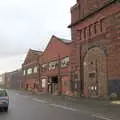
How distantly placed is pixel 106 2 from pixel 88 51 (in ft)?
24.0

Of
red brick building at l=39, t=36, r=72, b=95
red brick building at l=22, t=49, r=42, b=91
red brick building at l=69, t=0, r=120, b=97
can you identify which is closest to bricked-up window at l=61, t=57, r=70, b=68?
red brick building at l=39, t=36, r=72, b=95

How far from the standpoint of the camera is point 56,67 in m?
59.7

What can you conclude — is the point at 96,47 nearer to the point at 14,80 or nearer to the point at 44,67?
the point at 44,67

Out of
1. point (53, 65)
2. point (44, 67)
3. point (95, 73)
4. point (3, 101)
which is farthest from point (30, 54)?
point (3, 101)

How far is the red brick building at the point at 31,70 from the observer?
7062 cm

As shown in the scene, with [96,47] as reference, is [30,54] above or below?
above

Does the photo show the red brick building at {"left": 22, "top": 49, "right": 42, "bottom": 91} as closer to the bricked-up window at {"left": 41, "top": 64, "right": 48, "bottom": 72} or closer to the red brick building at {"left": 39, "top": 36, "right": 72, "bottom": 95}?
the bricked-up window at {"left": 41, "top": 64, "right": 48, "bottom": 72}

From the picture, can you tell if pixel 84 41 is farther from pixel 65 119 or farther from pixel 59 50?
pixel 65 119

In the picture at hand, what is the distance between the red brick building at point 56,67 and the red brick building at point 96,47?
11.7 ft

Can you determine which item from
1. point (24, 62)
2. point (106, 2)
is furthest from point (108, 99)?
point (24, 62)

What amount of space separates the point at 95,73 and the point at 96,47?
3342mm

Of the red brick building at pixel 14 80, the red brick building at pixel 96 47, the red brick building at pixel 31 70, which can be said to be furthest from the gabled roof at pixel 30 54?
the red brick building at pixel 96 47

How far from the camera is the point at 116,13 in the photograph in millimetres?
40656

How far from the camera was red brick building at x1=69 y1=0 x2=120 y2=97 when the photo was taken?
4075cm
